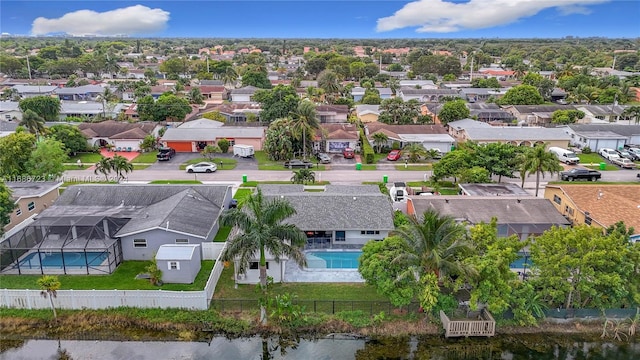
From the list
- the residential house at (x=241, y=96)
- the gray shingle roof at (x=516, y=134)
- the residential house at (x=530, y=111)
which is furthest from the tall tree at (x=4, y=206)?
the residential house at (x=530, y=111)

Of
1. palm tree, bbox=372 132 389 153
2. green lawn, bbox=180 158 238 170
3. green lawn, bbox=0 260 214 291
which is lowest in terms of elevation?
green lawn, bbox=0 260 214 291

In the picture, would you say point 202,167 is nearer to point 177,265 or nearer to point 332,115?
point 177,265

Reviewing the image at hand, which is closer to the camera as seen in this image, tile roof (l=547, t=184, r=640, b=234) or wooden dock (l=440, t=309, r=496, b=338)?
wooden dock (l=440, t=309, r=496, b=338)

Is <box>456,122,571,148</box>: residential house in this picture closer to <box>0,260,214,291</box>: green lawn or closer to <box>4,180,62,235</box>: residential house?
<box>0,260,214,291</box>: green lawn

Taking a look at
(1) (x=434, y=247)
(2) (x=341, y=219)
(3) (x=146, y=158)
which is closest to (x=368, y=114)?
(3) (x=146, y=158)

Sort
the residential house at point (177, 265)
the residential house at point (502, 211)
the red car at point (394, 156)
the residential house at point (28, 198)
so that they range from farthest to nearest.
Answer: the red car at point (394, 156) < the residential house at point (28, 198) < the residential house at point (502, 211) < the residential house at point (177, 265)

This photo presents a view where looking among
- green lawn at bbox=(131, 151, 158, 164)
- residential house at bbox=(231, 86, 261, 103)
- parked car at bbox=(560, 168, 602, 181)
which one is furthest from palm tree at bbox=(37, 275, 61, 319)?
residential house at bbox=(231, 86, 261, 103)

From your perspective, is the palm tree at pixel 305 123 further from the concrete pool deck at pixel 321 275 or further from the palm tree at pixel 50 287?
the palm tree at pixel 50 287
